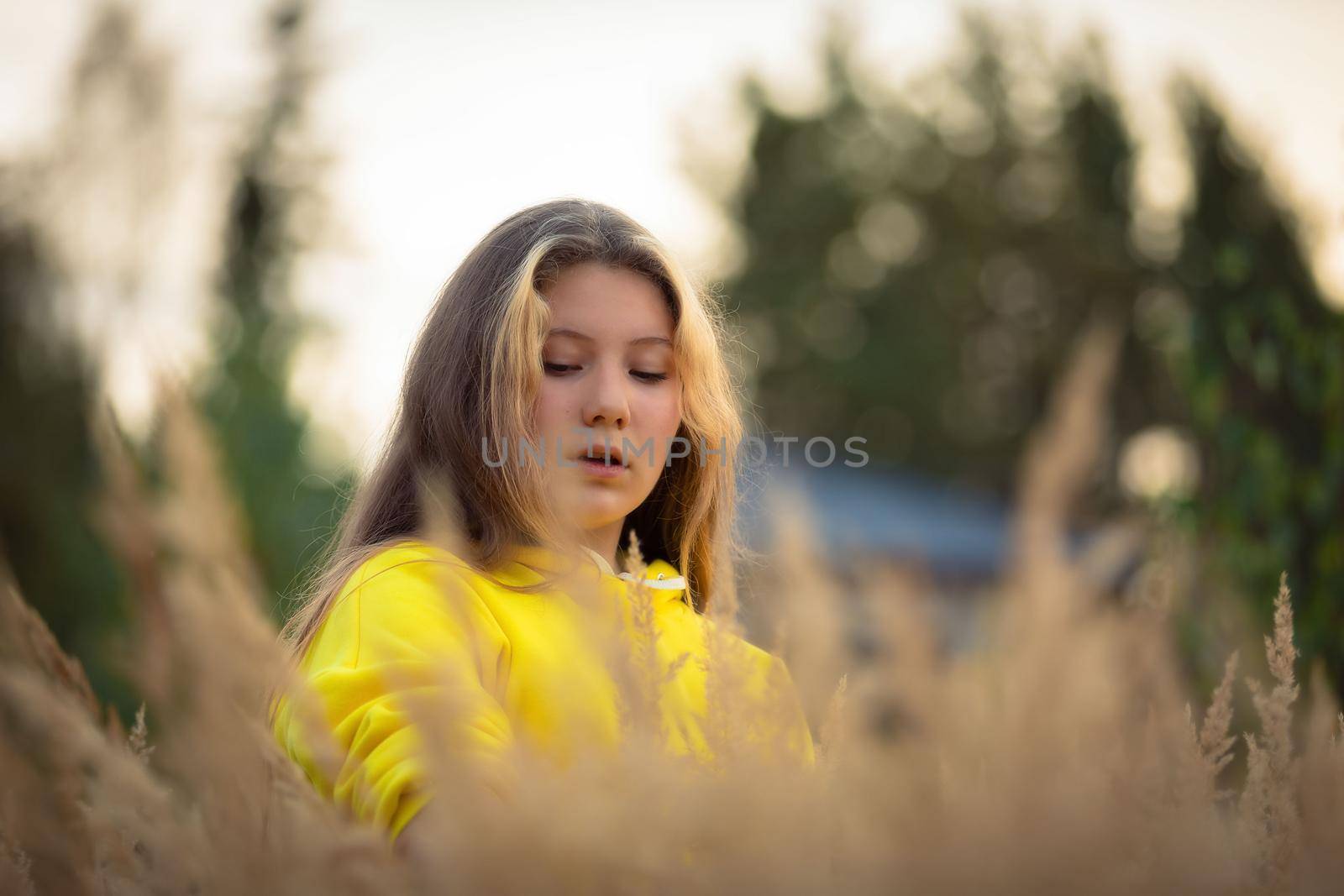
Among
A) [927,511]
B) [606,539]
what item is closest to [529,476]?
[606,539]

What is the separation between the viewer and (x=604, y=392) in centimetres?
188

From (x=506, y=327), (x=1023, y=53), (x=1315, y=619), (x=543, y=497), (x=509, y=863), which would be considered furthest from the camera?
(x=1023, y=53)

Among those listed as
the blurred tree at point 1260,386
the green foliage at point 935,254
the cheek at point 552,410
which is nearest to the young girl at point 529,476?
the cheek at point 552,410

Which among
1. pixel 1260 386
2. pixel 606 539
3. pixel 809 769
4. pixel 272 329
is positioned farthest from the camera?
pixel 272 329

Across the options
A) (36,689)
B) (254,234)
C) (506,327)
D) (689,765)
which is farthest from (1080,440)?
(254,234)

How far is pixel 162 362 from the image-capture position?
2.35ft

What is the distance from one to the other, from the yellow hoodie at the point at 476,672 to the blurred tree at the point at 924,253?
25627 mm

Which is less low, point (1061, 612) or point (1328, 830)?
point (1061, 612)

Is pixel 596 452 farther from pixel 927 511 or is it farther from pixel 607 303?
pixel 927 511

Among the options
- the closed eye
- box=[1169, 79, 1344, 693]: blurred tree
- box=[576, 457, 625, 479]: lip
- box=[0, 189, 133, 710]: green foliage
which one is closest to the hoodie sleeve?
box=[576, 457, 625, 479]: lip

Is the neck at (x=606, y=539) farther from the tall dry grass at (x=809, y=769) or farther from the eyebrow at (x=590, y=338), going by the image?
the tall dry grass at (x=809, y=769)

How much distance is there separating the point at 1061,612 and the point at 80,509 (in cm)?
639

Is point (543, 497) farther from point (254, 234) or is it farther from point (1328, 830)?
point (254, 234)

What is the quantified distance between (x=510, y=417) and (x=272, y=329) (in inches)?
249
